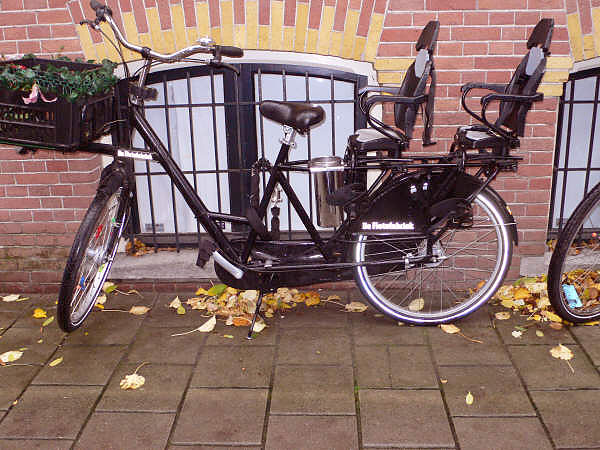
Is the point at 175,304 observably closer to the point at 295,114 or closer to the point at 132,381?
the point at 132,381

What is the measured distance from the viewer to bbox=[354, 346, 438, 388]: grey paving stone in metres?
3.00

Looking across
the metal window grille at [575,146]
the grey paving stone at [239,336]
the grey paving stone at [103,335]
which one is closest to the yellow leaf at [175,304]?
the grey paving stone at [103,335]

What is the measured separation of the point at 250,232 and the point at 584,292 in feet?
6.90

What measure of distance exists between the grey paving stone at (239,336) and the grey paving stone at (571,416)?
Answer: 144cm

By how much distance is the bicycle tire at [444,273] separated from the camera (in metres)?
3.46

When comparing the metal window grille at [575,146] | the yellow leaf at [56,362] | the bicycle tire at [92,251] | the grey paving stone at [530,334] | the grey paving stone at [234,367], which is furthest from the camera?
the metal window grille at [575,146]

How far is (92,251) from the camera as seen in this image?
335 cm

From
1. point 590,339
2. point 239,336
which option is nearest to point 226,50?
point 239,336

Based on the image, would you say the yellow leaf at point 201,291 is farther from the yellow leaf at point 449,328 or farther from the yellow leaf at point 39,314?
the yellow leaf at point 449,328

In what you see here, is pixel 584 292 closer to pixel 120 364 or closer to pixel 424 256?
pixel 424 256

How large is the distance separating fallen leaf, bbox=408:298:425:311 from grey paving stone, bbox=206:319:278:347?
88 centimetres

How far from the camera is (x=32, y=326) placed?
3693 mm

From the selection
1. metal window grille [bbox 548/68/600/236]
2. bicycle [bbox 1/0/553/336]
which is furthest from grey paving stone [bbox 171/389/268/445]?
metal window grille [bbox 548/68/600/236]

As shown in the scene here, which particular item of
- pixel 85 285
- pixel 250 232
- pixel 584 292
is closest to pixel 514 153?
pixel 584 292
